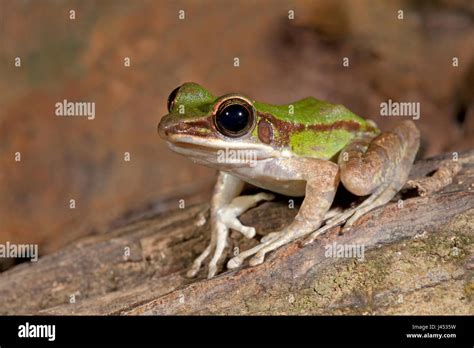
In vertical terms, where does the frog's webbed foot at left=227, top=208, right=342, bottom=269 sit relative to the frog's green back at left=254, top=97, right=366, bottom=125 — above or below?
below

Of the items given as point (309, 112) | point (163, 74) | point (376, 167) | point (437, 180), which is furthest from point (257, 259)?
point (163, 74)

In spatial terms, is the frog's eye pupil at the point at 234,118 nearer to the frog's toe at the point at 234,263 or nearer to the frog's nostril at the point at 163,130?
the frog's nostril at the point at 163,130

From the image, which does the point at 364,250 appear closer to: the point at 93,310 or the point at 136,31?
the point at 93,310

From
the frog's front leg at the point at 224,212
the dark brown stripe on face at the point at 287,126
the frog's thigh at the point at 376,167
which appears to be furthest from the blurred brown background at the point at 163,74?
the dark brown stripe on face at the point at 287,126

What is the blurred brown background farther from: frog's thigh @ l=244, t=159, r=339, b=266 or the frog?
frog's thigh @ l=244, t=159, r=339, b=266

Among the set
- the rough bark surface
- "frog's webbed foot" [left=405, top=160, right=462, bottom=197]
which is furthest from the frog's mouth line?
"frog's webbed foot" [left=405, top=160, right=462, bottom=197]

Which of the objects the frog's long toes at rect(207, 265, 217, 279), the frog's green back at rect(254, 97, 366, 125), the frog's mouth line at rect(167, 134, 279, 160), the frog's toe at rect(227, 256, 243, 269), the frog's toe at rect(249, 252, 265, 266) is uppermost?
the frog's green back at rect(254, 97, 366, 125)

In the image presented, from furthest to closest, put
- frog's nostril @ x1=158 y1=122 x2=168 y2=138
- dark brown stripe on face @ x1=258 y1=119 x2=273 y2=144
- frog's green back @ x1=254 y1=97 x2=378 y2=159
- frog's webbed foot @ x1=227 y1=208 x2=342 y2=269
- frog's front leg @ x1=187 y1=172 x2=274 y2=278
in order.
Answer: frog's front leg @ x1=187 y1=172 x2=274 y2=278 < frog's green back @ x1=254 y1=97 x2=378 y2=159 < dark brown stripe on face @ x1=258 y1=119 x2=273 y2=144 < frog's webbed foot @ x1=227 y1=208 x2=342 y2=269 < frog's nostril @ x1=158 y1=122 x2=168 y2=138
